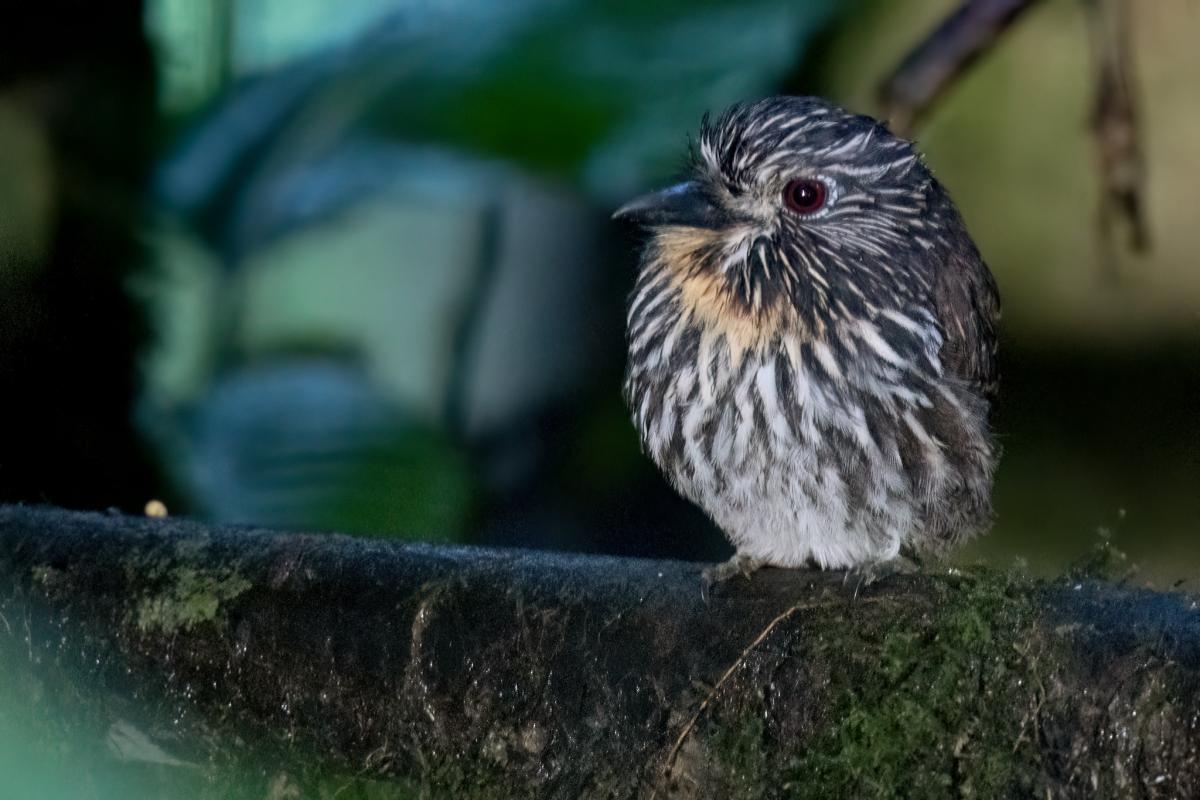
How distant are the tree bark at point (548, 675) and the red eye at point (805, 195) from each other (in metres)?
0.58

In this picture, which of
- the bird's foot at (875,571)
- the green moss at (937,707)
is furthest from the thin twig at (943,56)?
the green moss at (937,707)

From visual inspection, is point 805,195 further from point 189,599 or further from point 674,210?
point 189,599

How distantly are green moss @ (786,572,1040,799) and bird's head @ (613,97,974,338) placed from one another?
0.58 metres

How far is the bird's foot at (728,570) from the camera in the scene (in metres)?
1.76

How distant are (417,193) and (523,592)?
1567 mm

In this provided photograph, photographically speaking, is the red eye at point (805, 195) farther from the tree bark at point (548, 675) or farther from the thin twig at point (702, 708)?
the thin twig at point (702, 708)

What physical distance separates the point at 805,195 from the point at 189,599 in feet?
3.59

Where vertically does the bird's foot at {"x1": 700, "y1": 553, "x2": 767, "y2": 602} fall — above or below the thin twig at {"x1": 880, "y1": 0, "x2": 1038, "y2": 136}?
below

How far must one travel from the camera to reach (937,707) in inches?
57.7

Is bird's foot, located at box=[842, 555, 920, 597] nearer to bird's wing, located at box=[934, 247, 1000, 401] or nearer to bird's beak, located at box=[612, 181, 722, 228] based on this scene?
bird's wing, located at box=[934, 247, 1000, 401]

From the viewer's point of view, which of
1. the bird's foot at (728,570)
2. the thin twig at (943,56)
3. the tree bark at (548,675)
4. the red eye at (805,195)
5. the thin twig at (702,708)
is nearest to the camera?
the tree bark at (548,675)

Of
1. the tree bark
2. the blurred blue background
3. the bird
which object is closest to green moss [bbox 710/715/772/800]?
the tree bark

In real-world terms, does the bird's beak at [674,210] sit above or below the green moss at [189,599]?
above

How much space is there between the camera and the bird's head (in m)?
1.97
